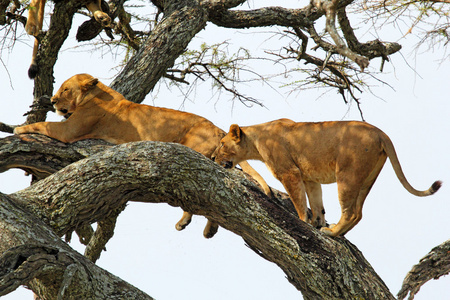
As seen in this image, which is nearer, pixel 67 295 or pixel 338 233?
pixel 67 295

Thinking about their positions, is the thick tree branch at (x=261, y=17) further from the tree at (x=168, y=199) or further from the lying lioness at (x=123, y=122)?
the lying lioness at (x=123, y=122)

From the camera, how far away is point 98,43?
24.3 feet

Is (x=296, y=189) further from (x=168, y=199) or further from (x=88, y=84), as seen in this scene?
(x=88, y=84)

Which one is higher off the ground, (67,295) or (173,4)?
(173,4)

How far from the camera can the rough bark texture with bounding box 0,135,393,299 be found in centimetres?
379

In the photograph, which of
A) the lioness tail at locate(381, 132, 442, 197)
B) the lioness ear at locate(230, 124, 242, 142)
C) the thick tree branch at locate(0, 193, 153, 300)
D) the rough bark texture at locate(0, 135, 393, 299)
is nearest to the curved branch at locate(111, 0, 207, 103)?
the lioness ear at locate(230, 124, 242, 142)

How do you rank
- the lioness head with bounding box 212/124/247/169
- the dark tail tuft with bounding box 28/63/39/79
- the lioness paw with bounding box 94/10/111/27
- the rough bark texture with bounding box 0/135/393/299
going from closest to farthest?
the rough bark texture with bounding box 0/135/393/299
the lioness head with bounding box 212/124/247/169
the lioness paw with bounding box 94/10/111/27
the dark tail tuft with bounding box 28/63/39/79

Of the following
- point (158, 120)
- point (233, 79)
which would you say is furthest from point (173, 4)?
point (158, 120)

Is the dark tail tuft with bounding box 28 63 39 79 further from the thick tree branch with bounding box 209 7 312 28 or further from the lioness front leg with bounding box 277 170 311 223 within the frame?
the lioness front leg with bounding box 277 170 311 223

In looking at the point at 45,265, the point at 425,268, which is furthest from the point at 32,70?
the point at 425,268

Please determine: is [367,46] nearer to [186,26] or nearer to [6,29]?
[186,26]

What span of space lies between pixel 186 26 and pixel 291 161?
208cm

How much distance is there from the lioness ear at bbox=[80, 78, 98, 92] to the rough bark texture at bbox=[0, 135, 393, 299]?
73.4 inches

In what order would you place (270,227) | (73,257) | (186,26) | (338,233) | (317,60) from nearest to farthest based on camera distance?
(73,257)
(270,227)
(338,233)
(186,26)
(317,60)
